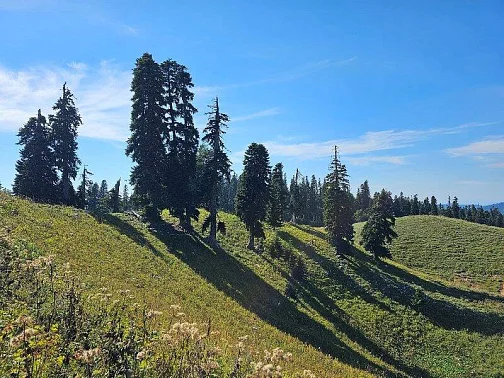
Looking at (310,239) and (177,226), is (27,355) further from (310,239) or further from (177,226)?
(310,239)

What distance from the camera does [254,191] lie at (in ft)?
145

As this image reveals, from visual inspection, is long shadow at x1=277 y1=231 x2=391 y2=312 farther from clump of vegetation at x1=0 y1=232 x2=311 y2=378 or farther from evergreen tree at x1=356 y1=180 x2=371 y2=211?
evergreen tree at x1=356 y1=180 x2=371 y2=211

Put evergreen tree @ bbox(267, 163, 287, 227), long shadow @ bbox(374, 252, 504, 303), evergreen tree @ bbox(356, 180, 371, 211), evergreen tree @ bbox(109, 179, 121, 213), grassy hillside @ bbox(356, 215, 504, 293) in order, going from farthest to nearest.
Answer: evergreen tree @ bbox(356, 180, 371, 211) → evergreen tree @ bbox(109, 179, 121, 213) → grassy hillside @ bbox(356, 215, 504, 293) → evergreen tree @ bbox(267, 163, 287, 227) → long shadow @ bbox(374, 252, 504, 303)

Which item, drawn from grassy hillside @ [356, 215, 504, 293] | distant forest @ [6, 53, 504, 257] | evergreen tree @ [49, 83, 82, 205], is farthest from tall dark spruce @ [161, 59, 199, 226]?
grassy hillside @ [356, 215, 504, 293]

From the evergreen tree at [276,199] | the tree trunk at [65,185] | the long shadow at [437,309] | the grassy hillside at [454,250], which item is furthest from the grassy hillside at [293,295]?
the grassy hillside at [454,250]

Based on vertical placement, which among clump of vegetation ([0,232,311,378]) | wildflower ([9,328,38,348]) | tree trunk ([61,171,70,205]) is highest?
tree trunk ([61,171,70,205])

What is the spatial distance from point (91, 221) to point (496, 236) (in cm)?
7852

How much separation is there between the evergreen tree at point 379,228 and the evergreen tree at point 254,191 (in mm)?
18695

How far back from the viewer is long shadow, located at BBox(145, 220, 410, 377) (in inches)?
990

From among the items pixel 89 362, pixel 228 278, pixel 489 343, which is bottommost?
pixel 489 343

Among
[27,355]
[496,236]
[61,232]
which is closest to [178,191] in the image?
[61,232]

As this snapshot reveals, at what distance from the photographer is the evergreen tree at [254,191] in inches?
1722

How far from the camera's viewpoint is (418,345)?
33031 mm

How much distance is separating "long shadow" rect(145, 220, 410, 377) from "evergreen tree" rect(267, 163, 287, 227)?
679 inches
